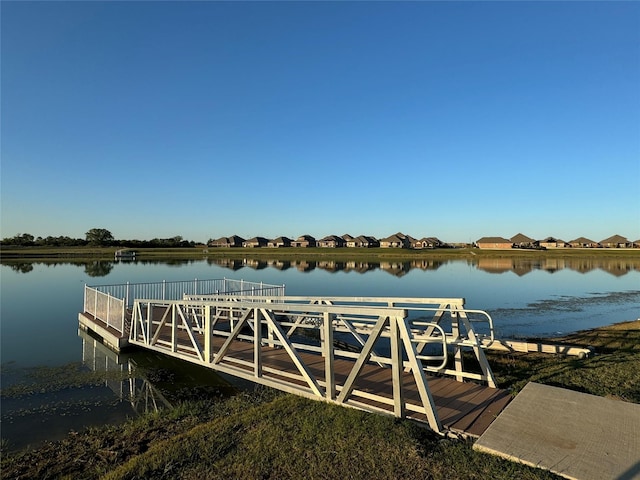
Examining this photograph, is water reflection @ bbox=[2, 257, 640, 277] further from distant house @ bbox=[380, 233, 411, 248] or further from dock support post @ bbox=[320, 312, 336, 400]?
distant house @ bbox=[380, 233, 411, 248]

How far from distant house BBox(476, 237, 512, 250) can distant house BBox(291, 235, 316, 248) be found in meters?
70.2

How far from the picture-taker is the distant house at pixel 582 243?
150625 mm

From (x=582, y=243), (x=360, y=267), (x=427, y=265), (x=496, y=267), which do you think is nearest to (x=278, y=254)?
(x=360, y=267)

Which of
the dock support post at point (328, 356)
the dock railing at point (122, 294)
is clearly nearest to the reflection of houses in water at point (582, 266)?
the dock railing at point (122, 294)

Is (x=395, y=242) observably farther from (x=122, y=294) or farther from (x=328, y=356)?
(x=328, y=356)

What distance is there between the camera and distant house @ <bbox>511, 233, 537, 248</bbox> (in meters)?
140

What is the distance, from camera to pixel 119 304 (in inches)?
516

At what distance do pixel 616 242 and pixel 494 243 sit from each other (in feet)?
184

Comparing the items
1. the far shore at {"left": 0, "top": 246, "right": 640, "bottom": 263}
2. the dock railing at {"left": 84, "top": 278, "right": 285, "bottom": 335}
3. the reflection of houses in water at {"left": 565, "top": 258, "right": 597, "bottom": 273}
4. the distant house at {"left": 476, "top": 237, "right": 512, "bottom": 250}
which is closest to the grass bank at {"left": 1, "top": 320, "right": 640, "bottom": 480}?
the dock railing at {"left": 84, "top": 278, "right": 285, "bottom": 335}

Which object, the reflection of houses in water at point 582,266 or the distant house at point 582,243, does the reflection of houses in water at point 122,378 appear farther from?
the distant house at point 582,243

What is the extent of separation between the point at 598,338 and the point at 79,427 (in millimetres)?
14473

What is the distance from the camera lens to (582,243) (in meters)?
157

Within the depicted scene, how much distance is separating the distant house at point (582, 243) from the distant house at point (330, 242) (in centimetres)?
9605

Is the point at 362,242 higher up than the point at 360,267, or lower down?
higher up
